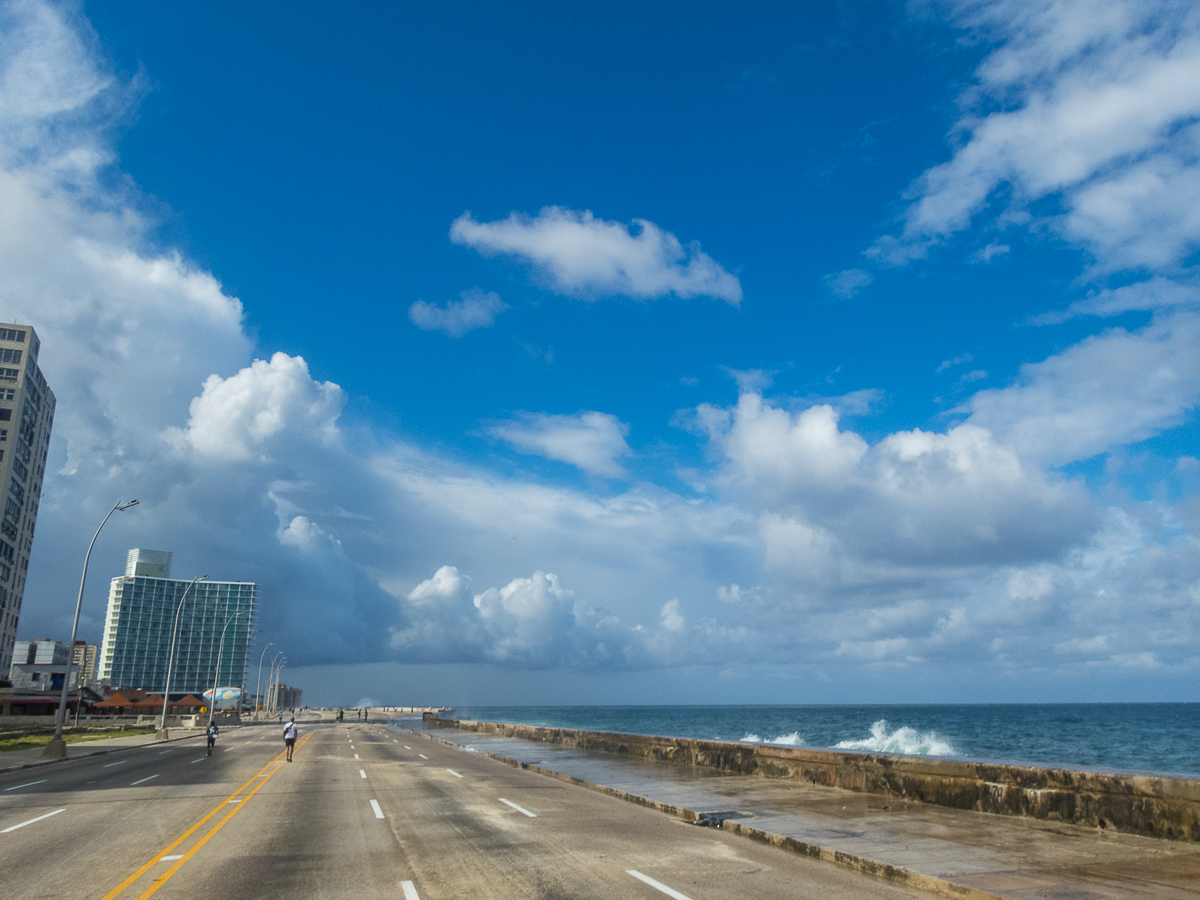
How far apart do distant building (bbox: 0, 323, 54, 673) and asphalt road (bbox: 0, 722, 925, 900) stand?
296ft

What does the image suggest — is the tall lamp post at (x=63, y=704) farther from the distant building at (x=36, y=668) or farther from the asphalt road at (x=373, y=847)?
the distant building at (x=36, y=668)

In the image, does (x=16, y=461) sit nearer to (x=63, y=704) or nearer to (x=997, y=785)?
(x=63, y=704)

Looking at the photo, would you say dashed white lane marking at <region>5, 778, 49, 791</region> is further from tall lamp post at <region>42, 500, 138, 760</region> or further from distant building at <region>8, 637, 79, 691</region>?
distant building at <region>8, 637, 79, 691</region>

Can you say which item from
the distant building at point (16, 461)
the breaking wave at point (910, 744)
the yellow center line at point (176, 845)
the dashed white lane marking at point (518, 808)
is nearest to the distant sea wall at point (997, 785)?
the dashed white lane marking at point (518, 808)

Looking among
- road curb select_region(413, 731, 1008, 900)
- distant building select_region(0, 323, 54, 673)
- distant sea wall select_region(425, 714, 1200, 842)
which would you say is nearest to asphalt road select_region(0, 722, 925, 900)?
road curb select_region(413, 731, 1008, 900)

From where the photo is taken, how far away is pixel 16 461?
303 feet

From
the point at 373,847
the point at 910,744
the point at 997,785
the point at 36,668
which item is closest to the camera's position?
the point at 373,847

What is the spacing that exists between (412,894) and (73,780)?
18.7m

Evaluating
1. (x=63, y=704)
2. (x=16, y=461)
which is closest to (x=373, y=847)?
(x=63, y=704)

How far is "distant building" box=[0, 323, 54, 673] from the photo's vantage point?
90688 mm

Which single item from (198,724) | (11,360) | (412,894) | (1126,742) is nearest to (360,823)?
(412,894)

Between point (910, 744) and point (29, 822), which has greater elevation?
point (29, 822)

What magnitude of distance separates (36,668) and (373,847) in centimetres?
12557

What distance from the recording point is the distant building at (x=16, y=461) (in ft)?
298
